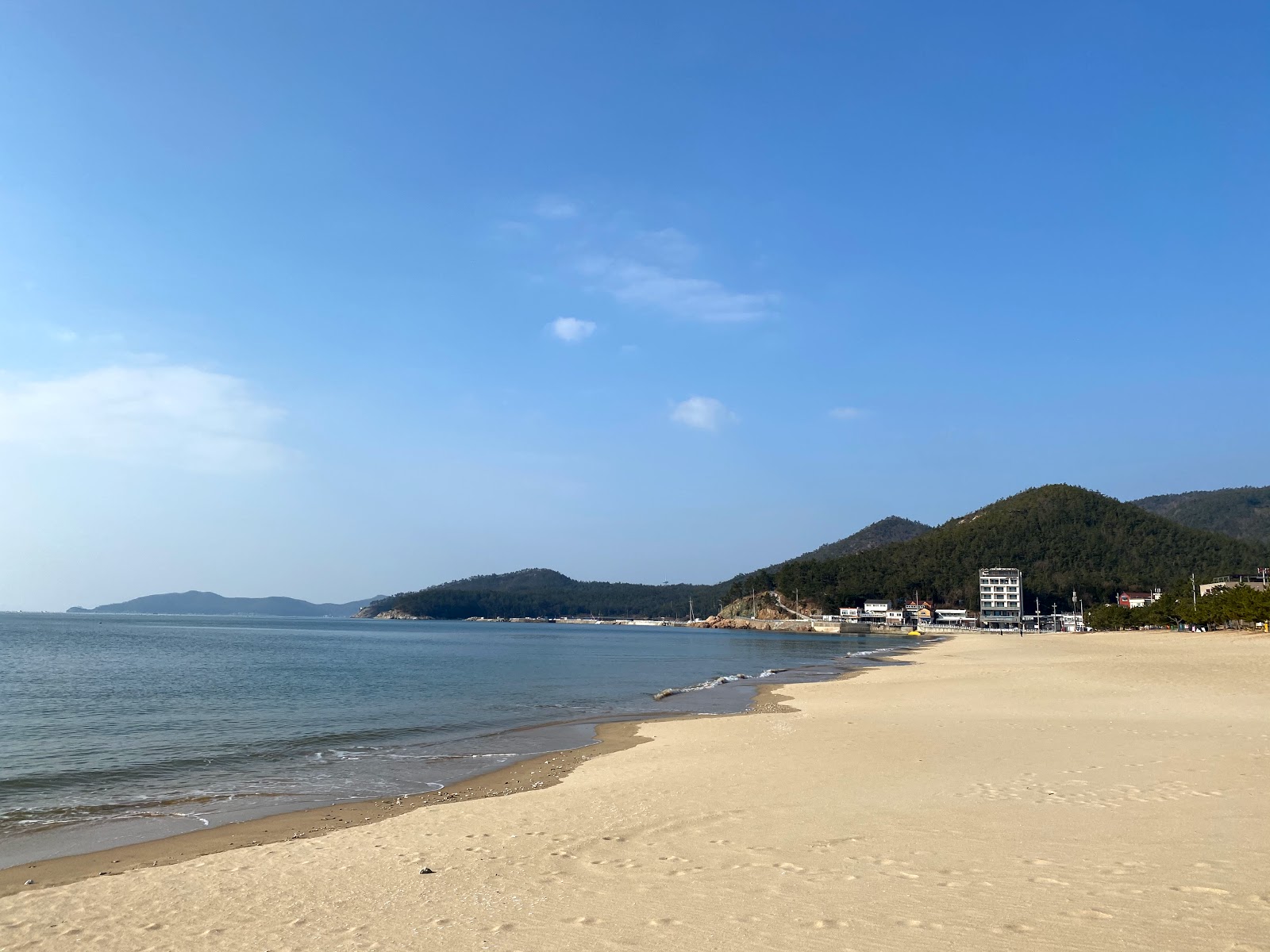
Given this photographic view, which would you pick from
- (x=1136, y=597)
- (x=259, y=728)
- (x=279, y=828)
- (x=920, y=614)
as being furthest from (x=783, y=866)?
(x=920, y=614)

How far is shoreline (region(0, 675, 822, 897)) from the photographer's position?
32.2 ft

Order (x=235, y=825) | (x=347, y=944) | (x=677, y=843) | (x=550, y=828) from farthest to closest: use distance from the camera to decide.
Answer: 1. (x=235, y=825)
2. (x=550, y=828)
3. (x=677, y=843)
4. (x=347, y=944)

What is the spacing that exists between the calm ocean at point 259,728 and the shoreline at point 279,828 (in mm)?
583

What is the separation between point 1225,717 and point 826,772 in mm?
10745

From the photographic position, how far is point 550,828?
10.2 m

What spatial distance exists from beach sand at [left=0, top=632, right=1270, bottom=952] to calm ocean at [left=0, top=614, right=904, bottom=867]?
391 centimetres

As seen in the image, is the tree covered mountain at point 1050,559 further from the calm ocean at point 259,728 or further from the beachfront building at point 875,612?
the calm ocean at point 259,728

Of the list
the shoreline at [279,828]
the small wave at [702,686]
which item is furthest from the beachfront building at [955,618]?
the shoreline at [279,828]

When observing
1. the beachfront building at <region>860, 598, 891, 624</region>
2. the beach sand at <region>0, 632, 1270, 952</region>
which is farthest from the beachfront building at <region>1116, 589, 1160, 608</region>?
the beach sand at <region>0, 632, 1270, 952</region>

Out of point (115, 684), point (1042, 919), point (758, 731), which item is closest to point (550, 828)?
point (1042, 919)

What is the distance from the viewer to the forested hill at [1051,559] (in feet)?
539

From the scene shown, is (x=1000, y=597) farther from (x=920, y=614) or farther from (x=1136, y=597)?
(x=1136, y=597)

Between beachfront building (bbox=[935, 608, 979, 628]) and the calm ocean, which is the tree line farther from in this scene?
the calm ocean

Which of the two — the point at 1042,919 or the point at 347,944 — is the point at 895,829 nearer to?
the point at 1042,919
